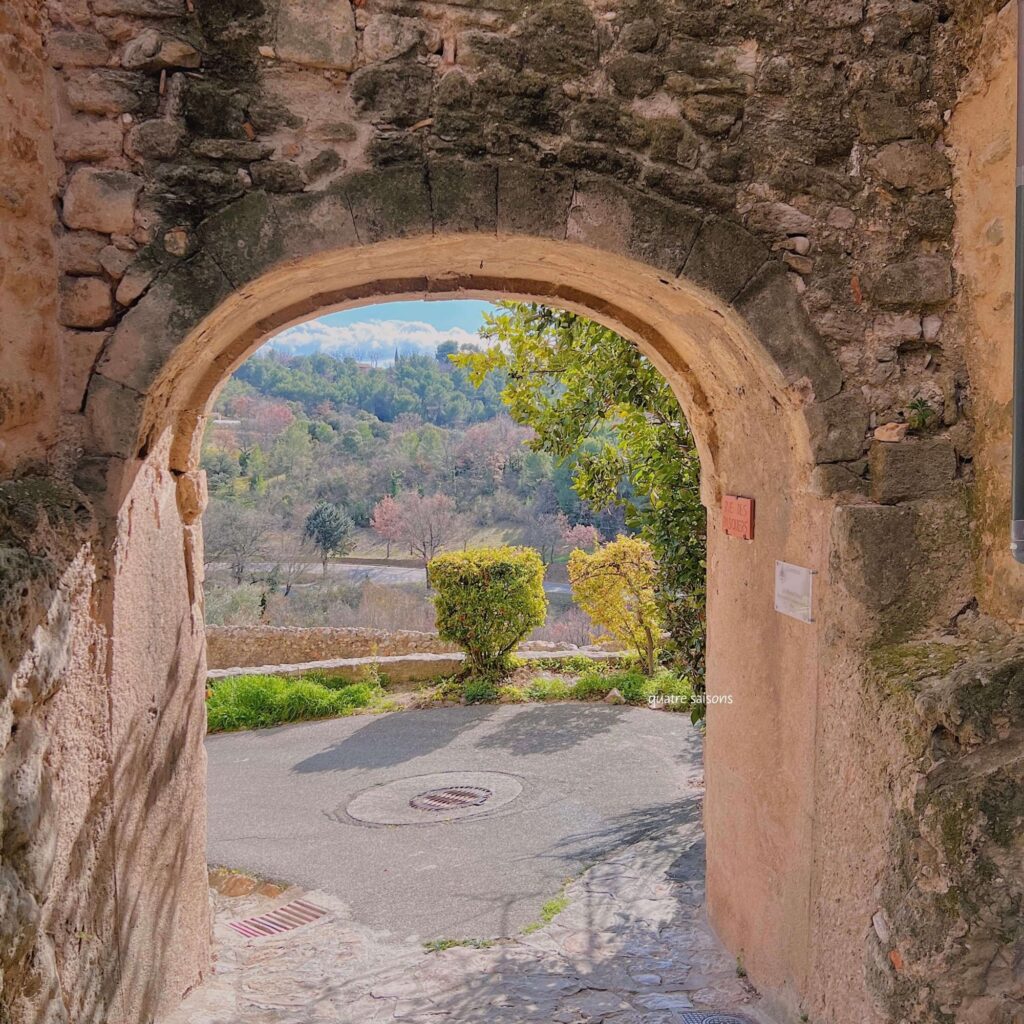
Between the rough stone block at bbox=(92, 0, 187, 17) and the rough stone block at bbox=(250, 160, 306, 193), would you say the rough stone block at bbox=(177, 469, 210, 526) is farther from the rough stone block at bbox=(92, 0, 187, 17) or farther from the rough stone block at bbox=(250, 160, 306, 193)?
the rough stone block at bbox=(92, 0, 187, 17)

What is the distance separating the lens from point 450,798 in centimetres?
631

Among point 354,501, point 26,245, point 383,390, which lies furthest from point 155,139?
point 383,390

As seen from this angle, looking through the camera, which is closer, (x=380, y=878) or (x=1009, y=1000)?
(x=1009, y=1000)

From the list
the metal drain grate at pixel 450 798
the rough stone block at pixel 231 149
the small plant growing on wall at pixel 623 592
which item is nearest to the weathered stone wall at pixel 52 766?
the rough stone block at pixel 231 149

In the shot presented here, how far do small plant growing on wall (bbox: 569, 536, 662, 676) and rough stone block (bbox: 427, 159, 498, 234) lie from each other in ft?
24.0

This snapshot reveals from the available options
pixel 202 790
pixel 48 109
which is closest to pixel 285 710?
pixel 202 790

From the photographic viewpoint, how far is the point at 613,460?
628cm

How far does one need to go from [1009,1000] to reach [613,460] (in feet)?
14.5

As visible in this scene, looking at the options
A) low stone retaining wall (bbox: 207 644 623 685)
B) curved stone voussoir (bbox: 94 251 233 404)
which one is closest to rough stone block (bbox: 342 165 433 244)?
curved stone voussoir (bbox: 94 251 233 404)

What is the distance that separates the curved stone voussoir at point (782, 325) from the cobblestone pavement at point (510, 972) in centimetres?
234

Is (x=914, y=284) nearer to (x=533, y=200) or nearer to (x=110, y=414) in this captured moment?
(x=533, y=200)

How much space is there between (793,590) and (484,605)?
649 cm

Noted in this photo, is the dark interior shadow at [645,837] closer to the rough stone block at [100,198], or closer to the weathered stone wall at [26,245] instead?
the weathered stone wall at [26,245]

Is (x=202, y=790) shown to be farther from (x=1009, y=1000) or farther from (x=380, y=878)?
(x=1009, y=1000)
